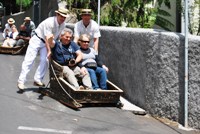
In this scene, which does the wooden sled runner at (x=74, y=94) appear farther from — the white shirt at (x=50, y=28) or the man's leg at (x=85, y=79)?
the white shirt at (x=50, y=28)

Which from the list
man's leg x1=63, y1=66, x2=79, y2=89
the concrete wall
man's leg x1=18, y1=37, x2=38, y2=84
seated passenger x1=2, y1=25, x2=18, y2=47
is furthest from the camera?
seated passenger x1=2, y1=25, x2=18, y2=47

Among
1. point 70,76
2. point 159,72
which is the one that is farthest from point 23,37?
point 159,72

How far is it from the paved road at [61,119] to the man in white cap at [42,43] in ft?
1.45

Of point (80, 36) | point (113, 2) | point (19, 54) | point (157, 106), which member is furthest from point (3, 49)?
point (157, 106)

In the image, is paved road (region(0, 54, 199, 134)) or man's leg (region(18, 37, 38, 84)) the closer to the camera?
paved road (region(0, 54, 199, 134))

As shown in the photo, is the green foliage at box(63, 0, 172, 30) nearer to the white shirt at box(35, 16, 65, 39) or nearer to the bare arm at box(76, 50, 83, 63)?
the white shirt at box(35, 16, 65, 39)

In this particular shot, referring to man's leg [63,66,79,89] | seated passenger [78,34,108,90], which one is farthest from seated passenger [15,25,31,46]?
man's leg [63,66,79,89]

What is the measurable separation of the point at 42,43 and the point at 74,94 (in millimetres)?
1713

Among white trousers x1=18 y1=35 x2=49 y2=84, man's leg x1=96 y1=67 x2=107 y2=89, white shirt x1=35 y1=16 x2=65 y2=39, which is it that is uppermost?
white shirt x1=35 y1=16 x2=65 y2=39

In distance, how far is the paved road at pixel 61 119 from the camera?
650cm

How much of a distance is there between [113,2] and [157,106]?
12.1 m

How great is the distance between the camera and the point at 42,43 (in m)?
8.97

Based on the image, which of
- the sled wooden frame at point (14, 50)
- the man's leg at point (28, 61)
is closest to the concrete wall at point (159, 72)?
the man's leg at point (28, 61)

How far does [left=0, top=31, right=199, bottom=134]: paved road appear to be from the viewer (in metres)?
6.50
